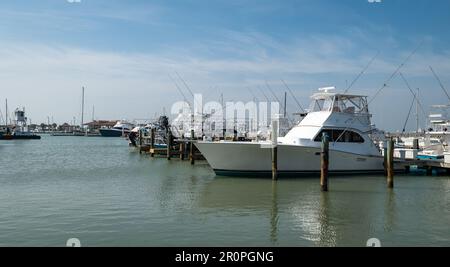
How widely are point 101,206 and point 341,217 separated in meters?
8.87

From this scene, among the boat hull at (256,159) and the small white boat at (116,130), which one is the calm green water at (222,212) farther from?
the small white boat at (116,130)

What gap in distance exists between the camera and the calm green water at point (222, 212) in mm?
11194

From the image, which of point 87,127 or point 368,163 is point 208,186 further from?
point 87,127

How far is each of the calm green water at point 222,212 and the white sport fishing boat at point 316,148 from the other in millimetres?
1438

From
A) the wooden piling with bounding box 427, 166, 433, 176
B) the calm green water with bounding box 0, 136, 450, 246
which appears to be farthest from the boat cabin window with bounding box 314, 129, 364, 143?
the wooden piling with bounding box 427, 166, 433, 176

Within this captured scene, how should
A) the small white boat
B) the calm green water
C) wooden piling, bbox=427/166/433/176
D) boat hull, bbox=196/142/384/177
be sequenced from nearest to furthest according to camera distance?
the calm green water
boat hull, bbox=196/142/384/177
wooden piling, bbox=427/166/433/176
the small white boat

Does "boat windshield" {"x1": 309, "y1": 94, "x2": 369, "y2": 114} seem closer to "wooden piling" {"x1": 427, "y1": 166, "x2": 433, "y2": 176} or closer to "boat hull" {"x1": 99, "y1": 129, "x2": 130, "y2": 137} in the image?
"wooden piling" {"x1": 427, "y1": 166, "x2": 433, "y2": 176}

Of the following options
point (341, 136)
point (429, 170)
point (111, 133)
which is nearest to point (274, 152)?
point (341, 136)

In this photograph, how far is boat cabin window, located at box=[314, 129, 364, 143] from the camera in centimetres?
2458

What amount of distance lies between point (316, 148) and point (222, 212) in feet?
35.2

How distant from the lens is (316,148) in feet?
78.0

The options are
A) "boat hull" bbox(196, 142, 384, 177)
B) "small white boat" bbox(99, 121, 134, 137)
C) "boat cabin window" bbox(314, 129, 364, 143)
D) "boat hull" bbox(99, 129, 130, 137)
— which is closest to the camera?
"boat hull" bbox(196, 142, 384, 177)

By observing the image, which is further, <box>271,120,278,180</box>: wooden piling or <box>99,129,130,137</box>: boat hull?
<box>99,129,130,137</box>: boat hull

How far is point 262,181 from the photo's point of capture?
22312 mm
